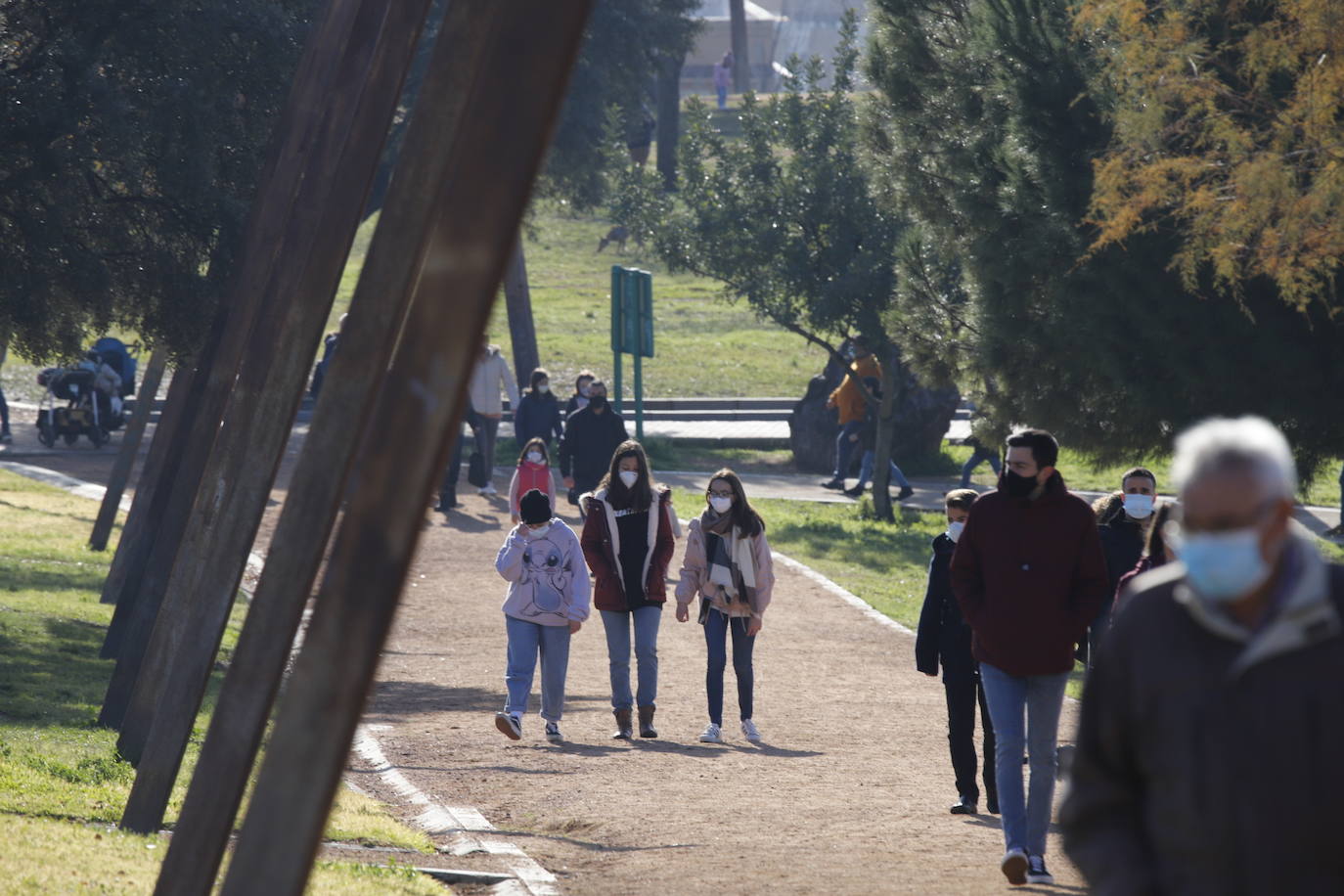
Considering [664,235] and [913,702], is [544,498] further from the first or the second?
[664,235]

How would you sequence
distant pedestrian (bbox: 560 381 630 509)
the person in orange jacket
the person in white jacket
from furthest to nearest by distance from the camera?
the person in orange jacket < the person in white jacket < distant pedestrian (bbox: 560 381 630 509)

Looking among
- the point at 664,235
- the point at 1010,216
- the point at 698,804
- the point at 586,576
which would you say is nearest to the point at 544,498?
the point at 586,576

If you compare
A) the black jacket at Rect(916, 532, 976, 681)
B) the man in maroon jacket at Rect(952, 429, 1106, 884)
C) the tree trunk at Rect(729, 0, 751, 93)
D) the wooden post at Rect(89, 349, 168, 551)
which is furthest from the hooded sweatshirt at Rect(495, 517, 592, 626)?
the tree trunk at Rect(729, 0, 751, 93)

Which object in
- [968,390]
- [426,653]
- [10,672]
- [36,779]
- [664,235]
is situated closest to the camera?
[36,779]

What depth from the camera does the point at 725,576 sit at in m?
11.1

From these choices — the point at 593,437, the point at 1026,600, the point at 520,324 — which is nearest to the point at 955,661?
the point at 1026,600

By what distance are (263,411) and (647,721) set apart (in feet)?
13.2

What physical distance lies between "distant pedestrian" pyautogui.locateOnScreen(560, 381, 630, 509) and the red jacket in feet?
21.9

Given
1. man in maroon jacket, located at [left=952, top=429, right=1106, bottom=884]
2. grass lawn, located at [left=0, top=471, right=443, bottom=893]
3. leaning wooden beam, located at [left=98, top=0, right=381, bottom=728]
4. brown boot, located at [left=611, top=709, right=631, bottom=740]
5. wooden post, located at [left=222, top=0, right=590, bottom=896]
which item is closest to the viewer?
wooden post, located at [left=222, top=0, right=590, bottom=896]

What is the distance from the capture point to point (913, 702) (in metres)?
13.1

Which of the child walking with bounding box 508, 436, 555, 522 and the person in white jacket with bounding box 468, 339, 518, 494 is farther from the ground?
the person in white jacket with bounding box 468, 339, 518, 494

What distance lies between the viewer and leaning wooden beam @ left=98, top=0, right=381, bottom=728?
33.5 ft

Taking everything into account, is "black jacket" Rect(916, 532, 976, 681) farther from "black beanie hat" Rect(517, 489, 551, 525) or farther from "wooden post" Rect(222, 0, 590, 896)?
"wooden post" Rect(222, 0, 590, 896)

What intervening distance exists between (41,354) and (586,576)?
503 centimetres
